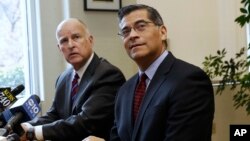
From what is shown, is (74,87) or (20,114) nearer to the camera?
(20,114)

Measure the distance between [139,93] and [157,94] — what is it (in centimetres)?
17

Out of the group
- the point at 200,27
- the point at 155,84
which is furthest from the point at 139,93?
the point at 200,27

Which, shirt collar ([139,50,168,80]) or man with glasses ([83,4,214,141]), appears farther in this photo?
shirt collar ([139,50,168,80])

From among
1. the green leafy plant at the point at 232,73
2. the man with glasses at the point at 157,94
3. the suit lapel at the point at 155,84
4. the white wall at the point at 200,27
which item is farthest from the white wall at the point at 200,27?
the suit lapel at the point at 155,84

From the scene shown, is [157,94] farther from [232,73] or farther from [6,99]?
[232,73]

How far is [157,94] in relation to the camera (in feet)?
5.48

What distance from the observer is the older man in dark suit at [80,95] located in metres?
2.04

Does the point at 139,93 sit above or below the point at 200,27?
below

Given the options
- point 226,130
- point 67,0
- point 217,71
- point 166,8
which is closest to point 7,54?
point 67,0

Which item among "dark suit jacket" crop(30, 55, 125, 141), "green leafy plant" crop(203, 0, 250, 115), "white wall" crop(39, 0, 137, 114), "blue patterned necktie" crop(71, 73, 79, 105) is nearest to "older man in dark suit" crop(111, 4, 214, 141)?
"dark suit jacket" crop(30, 55, 125, 141)

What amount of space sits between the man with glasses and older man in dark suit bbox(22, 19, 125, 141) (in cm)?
15

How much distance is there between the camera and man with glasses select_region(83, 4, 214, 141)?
5.14 feet

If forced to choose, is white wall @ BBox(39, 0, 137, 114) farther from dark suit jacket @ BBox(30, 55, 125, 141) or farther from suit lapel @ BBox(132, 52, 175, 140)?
suit lapel @ BBox(132, 52, 175, 140)

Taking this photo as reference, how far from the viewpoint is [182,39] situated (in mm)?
3523
